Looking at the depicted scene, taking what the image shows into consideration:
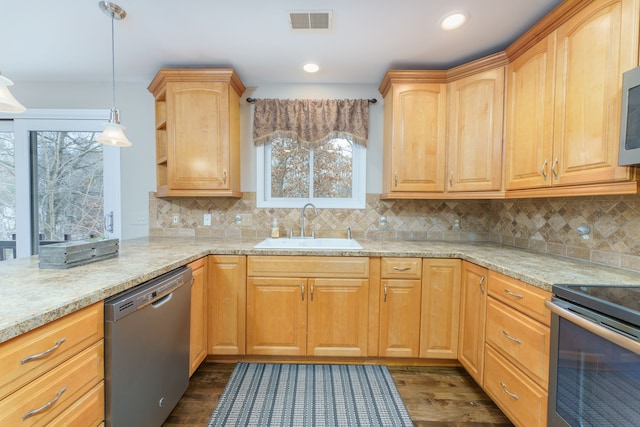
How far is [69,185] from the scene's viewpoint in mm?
2520

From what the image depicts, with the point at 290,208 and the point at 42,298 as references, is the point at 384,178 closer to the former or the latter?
the point at 290,208

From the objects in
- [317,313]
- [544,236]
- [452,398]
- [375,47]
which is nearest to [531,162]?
[544,236]

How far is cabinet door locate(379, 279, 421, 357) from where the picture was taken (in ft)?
6.44

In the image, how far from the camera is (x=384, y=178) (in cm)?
244

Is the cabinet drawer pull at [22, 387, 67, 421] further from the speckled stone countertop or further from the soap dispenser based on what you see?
the soap dispenser

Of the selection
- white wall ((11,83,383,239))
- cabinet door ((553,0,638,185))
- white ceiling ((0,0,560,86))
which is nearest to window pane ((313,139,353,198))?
white wall ((11,83,383,239))

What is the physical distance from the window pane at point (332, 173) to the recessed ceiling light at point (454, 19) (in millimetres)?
1179

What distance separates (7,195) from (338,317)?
130 inches

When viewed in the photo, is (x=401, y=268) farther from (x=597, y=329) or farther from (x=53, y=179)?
(x=53, y=179)

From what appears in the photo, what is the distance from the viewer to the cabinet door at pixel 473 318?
1682 millimetres

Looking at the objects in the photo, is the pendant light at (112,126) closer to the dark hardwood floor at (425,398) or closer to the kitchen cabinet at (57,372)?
the kitchen cabinet at (57,372)

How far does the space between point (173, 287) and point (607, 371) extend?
74.8 inches

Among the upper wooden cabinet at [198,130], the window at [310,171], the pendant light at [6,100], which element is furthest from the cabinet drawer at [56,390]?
the window at [310,171]

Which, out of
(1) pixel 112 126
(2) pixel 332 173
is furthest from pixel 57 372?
(2) pixel 332 173
